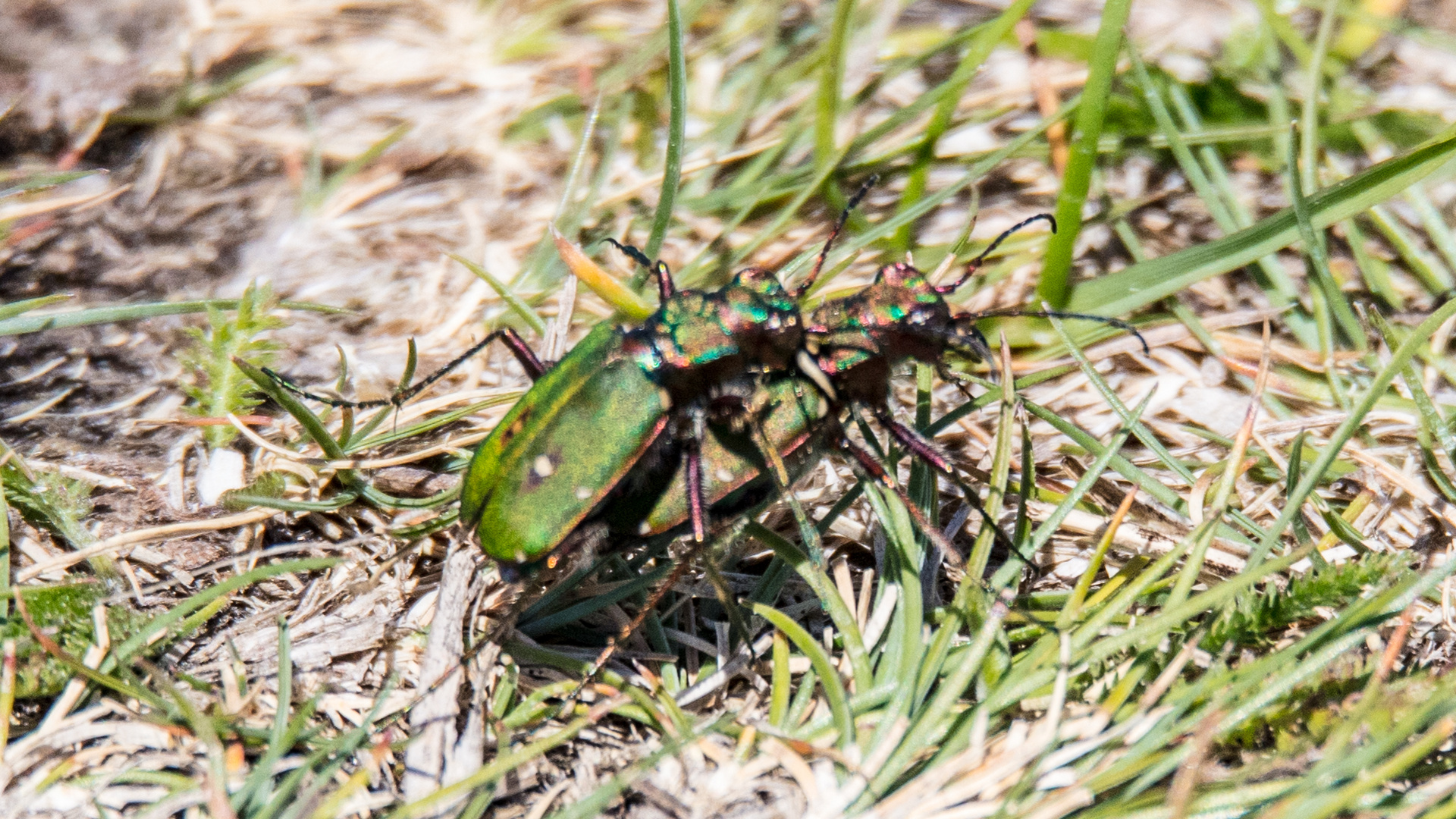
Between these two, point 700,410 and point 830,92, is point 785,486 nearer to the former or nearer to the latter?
point 700,410

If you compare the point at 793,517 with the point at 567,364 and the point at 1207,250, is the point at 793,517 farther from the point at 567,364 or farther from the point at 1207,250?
the point at 1207,250

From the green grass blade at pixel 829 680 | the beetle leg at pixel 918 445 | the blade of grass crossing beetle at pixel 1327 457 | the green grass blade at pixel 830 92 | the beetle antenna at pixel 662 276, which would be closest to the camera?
the green grass blade at pixel 829 680

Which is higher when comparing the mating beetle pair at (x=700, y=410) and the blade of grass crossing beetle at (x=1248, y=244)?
the blade of grass crossing beetle at (x=1248, y=244)

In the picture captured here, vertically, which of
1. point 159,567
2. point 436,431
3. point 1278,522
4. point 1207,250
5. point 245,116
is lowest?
point 159,567

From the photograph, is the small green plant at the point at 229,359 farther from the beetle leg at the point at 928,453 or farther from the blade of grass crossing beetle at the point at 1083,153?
the blade of grass crossing beetle at the point at 1083,153

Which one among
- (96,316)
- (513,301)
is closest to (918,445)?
(513,301)

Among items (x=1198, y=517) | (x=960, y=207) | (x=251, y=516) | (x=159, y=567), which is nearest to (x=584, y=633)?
(x=251, y=516)

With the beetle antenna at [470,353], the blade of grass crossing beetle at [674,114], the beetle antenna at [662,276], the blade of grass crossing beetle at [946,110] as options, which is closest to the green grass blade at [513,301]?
the beetle antenna at [470,353]
